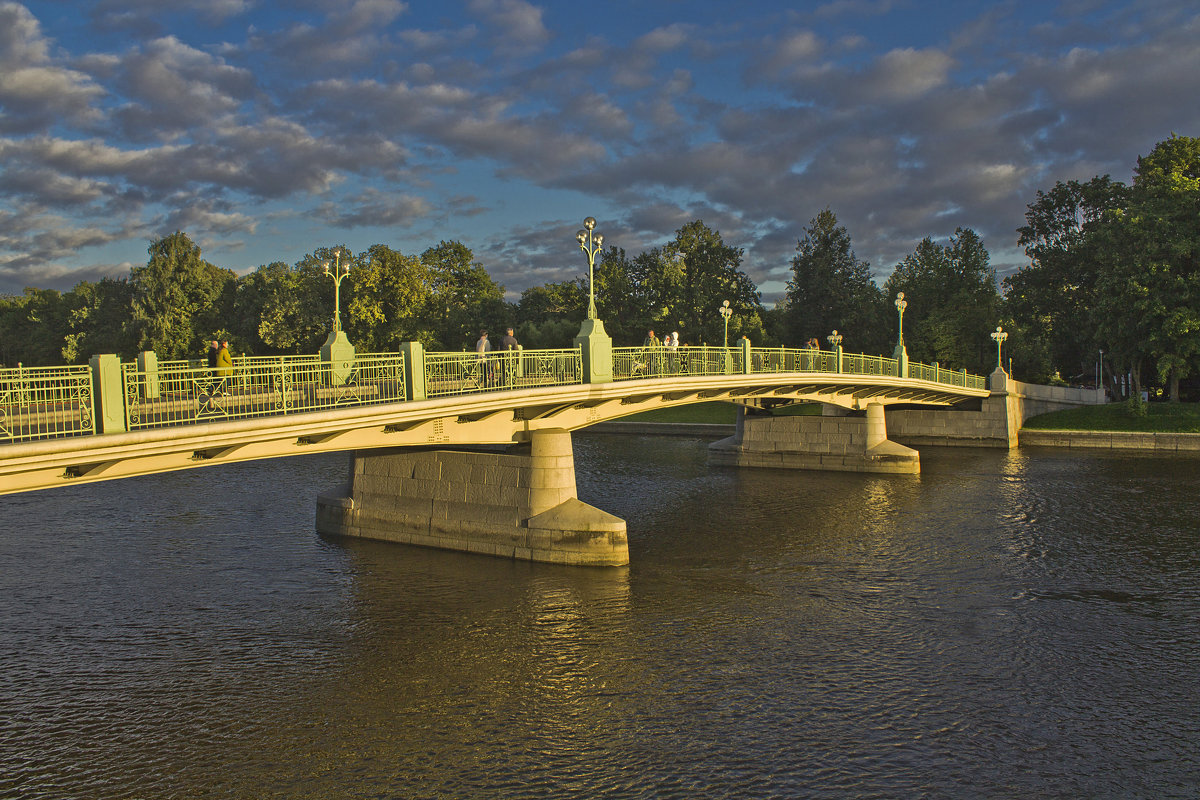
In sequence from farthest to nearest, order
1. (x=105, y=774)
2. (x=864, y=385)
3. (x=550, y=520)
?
(x=864, y=385), (x=550, y=520), (x=105, y=774)

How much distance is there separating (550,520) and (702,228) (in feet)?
186

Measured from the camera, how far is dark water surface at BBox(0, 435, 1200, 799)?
32.2ft

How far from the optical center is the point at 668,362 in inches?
902

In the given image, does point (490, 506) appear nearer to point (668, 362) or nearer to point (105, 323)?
point (668, 362)

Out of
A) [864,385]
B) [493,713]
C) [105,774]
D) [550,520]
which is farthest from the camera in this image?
[864,385]

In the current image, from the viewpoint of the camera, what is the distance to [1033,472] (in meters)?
33.9

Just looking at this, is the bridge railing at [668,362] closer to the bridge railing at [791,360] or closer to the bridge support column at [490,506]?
the bridge railing at [791,360]

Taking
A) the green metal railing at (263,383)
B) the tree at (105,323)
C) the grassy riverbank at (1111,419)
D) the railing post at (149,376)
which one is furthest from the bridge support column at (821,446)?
the tree at (105,323)

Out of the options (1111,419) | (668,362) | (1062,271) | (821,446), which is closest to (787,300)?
(1062,271)

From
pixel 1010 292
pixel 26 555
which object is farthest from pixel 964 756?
pixel 1010 292

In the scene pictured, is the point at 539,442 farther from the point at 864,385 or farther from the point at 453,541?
the point at 864,385

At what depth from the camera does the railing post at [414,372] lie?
607 inches

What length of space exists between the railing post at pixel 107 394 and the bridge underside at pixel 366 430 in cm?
22

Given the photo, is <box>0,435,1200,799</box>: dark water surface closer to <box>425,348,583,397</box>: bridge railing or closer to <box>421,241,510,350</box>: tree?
<box>425,348,583,397</box>: bridge railing
